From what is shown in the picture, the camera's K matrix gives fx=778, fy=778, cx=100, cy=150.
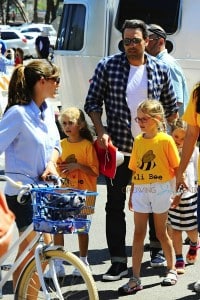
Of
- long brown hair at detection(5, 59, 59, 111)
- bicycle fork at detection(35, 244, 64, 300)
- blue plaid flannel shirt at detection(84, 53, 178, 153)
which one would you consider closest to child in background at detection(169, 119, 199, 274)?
blue plaid flannel shirt at detection(84, 53, 178, 153)

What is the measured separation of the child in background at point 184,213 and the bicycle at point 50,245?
187 centimetres

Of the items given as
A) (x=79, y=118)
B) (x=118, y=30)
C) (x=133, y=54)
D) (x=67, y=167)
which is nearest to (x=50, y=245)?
(x=67, y=167)

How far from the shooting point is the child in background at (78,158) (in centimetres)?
605

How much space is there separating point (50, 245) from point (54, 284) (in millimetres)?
228

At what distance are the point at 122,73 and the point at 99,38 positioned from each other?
553 centimetres

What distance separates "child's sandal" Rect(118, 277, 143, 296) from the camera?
229 inches

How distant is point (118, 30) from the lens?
11344mm

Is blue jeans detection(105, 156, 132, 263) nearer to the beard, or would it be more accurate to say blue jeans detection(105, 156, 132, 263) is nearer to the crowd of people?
the crowd of people

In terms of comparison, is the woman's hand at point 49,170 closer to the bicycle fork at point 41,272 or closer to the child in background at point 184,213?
the bicycle fork at point 41,272

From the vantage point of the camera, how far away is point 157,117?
576 centimetres

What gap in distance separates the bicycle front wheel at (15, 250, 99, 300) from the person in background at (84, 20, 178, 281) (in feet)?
4.94

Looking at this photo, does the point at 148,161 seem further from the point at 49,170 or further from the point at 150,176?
the point at 49,170

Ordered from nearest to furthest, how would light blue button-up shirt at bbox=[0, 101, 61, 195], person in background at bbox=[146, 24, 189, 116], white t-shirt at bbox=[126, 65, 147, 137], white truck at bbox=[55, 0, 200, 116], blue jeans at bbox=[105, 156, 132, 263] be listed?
1. light blue button-up shirt at bbox=[0, 101, 61, 195]
2. white t-shirt at bbox=[126, 65, 147, 137]
3. blue jeans at bbox=[105, 156, 132, 263]
4. person in background at bbox=[146, 24, 189, 116]
5. white truck at bbox=[55, 0, 200, 116]

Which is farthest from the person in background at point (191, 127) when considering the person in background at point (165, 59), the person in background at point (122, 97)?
the person in background at point (165, 59)
